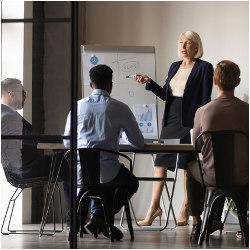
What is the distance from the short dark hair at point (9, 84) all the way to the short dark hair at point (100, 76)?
3.61 ft

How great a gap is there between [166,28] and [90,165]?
3158 millimetres

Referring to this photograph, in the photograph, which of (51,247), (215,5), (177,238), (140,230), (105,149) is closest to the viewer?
(51,247)

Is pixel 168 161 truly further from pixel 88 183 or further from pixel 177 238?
pixel 88 183

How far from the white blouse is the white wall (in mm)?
1237

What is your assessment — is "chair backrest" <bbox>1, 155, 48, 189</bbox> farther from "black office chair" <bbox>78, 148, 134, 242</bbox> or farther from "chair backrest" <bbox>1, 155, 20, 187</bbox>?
"black office chair" <bbox>78, 148, 134, 242</bbox>

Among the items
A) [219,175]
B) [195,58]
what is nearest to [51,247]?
[219,175]

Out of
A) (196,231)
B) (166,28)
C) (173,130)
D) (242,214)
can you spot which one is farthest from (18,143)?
(166,28)

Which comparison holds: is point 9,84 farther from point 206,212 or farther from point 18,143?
point 206,212

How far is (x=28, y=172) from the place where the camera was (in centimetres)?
369

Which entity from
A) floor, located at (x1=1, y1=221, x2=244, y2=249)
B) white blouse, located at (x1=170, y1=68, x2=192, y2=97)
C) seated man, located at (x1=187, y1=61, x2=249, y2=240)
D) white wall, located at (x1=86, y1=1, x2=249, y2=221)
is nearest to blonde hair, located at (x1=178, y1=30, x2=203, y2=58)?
white blouse, located at (x1=170, y1=68, x2=192, y2=97)

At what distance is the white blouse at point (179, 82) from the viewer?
5.82 metres

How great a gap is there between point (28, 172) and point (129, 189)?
1091 millimetres

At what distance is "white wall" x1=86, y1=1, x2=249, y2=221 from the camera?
23.3 ft

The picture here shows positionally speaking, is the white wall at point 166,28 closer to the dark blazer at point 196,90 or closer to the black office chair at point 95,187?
the dark blazer at point 196,90
